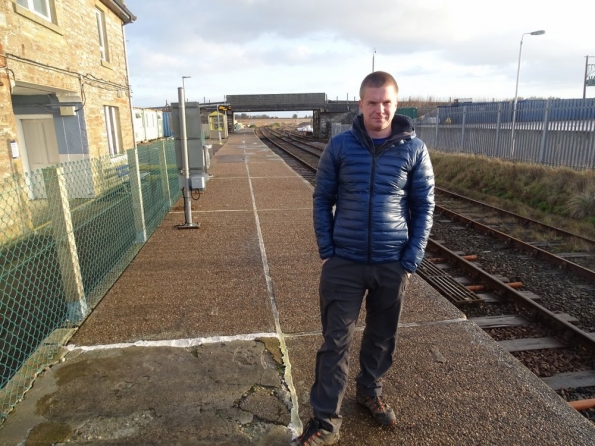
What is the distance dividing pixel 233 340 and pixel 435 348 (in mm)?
1697

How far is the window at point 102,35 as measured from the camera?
13625 millimetres

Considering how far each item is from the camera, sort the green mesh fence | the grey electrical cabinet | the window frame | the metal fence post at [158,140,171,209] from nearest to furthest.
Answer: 1. the green mesh fence
2. the grey electrical cabinet
3. the metal fence post at [158,140,171,209]
4. the window frame

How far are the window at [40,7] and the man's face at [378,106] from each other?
957 centimetres

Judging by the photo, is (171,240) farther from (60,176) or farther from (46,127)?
(46,127)

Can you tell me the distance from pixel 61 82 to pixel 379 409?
1059 centimetres

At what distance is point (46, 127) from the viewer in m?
11.9

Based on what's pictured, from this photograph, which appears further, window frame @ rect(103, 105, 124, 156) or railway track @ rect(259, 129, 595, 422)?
window frame @ rect(103, 105, 124, 156)

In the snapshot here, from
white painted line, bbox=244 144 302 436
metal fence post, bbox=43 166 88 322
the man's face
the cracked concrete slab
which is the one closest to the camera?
the man's face

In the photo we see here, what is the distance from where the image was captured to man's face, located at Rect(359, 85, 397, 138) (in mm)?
2375

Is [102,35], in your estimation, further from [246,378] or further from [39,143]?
[246,378]

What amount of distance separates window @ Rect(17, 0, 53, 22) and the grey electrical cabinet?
Result: 463 cm

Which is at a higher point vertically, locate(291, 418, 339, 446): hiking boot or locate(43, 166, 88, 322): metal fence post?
locate(43, 166, 88, 322): metal fence post

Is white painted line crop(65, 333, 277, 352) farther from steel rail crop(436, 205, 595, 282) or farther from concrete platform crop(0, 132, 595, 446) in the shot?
Answer: steel rail crop(436, 205, 595, 282)

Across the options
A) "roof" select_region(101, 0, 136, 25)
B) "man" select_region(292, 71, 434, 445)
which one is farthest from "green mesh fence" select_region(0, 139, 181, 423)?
"roof" select_region(101, 0, 136, 25)
